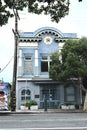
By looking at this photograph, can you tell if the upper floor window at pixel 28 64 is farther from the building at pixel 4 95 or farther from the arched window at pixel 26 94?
the building at pixel 4 95

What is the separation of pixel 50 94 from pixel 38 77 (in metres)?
2.46

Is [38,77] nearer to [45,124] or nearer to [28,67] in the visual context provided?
[28,67]

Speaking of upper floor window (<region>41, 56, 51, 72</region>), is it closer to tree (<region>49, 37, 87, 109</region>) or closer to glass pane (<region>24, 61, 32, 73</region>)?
glass pane (<region>24, 61, 32, 73</region>)

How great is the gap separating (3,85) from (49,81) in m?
9.22

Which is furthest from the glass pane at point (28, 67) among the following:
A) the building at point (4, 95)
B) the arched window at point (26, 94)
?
the building at point (4, 95)

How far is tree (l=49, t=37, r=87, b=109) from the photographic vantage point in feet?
123

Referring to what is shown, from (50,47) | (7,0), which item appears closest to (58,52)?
(50,47)

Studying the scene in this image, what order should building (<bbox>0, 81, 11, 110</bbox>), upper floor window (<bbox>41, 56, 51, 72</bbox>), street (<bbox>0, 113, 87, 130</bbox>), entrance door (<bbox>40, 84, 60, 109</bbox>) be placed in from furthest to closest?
upper floor window (<bbox>41, 56, 51, 72</bbox>)
entrance door (<bbox>40, 84, 60, 109</bbox>)
building (<bbox>0, 81, 11, 110</bbox>)
street (<bbox>0, 113, 87, 130</bbox>)

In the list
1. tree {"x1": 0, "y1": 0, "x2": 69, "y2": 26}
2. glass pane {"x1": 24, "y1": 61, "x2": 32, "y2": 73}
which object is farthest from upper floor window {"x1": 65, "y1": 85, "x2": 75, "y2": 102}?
tree {"x1": 0, "y1": 0, "x2": 69, "y2": 26}

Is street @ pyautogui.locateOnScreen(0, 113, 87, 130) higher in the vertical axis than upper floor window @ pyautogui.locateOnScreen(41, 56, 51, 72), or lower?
lower

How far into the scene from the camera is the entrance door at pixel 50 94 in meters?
43.3

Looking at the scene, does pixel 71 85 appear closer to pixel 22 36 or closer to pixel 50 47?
pixel 50 47

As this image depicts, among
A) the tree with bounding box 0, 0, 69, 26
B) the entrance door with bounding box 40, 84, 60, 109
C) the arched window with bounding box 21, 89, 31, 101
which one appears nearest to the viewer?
the tree with bounding box 0, 0, 69, 26

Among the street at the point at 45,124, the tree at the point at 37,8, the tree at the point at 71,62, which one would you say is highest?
the tree at the point at 71,62
